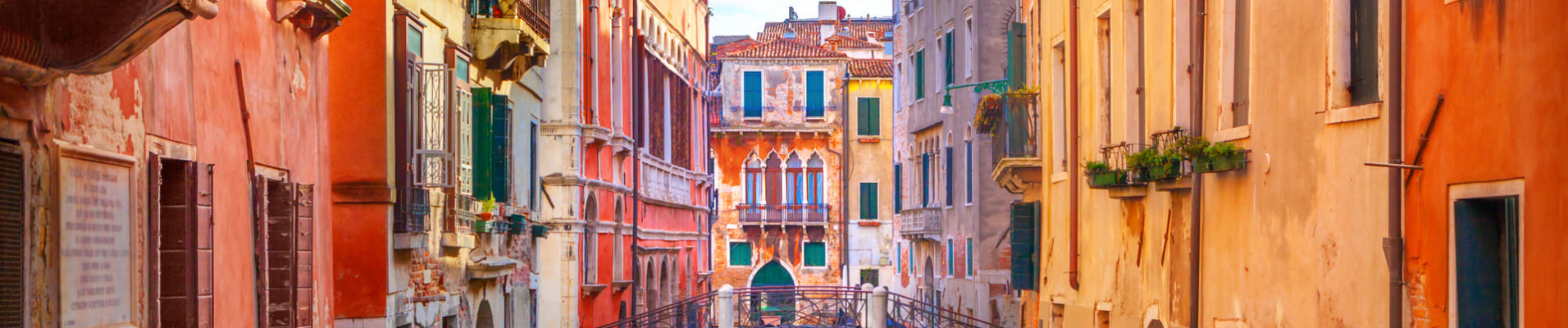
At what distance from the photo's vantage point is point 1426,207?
8641mm

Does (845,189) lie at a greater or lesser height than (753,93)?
lesser

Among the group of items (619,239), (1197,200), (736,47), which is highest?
(736,47)

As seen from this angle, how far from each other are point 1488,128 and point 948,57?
22386 millimetres

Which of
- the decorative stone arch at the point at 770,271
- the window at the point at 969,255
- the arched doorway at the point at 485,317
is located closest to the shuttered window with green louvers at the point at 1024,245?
the arched doorway at the point at 485,317

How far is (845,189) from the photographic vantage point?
50.7 m

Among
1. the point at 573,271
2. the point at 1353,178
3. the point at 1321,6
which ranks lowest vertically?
the point at 573,271

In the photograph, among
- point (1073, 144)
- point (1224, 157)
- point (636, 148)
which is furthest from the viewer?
point (636, 148)

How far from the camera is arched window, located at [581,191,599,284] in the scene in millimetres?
26047

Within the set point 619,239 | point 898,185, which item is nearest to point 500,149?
point 619,239

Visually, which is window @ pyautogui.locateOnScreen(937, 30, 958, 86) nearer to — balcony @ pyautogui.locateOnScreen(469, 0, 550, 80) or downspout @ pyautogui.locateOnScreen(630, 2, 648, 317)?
downspout @ pyautogui.locateOnScreen(630, 2, 648, 317)

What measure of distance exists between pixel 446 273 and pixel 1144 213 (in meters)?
6.96

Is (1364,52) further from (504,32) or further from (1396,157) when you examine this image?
(504,32)

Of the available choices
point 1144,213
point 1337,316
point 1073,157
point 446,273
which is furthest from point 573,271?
point 1337,316

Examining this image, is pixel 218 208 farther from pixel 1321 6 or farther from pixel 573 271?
pixel 573 271
